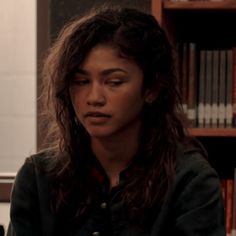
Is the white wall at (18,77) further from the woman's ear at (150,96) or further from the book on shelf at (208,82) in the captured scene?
the woman's ear at (150,96)

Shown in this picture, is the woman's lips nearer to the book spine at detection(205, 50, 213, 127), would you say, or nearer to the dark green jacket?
the dark green jacket

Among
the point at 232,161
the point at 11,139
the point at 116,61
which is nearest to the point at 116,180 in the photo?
the point at 116,61

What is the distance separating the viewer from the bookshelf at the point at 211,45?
1.58 meters

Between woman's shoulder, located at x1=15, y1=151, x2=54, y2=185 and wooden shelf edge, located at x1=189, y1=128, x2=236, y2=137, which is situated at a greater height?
wooden shelf edge, located at x1=189, y1=128, x2=236, y2=137


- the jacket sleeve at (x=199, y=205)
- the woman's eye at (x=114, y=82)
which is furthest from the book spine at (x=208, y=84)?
the woman's eye at (x=114, y=82)

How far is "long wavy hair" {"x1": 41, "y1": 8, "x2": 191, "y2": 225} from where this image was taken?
1143 millimetres

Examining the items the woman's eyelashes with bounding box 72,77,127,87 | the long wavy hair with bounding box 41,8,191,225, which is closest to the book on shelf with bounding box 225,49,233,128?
the long wavy hair with bounding box 41,8,191,225

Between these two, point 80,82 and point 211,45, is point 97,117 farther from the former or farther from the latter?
point 211,45

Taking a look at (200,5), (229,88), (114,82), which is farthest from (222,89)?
(114,82)

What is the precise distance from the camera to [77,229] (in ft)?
3.88

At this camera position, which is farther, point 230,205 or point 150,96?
point 230,205

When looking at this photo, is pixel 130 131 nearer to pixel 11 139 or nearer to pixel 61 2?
pixel 61 2

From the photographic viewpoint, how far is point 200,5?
1.58 meters

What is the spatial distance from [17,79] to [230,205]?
3.28 feet
